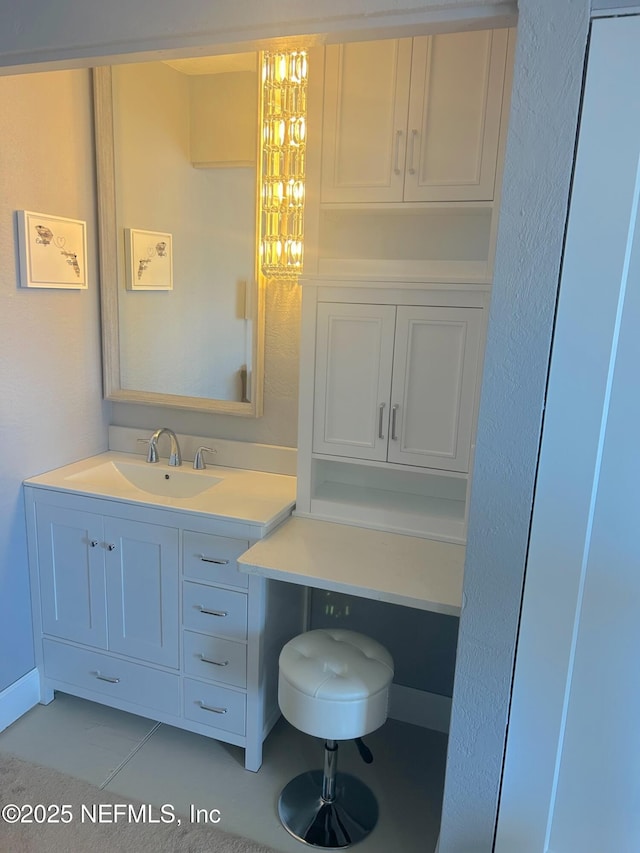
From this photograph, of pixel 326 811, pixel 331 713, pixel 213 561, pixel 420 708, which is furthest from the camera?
pixel 420 708

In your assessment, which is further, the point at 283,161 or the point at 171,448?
the point at 171,448

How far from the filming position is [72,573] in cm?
232

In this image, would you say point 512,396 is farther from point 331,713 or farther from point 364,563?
point 331,713

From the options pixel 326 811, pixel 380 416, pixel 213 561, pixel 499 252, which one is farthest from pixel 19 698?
pixel 499 252

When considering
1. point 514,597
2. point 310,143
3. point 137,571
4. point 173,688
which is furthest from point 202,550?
point 310,143

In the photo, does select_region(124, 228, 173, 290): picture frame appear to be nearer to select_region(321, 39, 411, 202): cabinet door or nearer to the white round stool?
select_region(321, 39, 411, 202): cabinet door

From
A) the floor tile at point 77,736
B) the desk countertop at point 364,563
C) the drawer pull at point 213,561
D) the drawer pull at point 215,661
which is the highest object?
the desk countertop at point 364,563

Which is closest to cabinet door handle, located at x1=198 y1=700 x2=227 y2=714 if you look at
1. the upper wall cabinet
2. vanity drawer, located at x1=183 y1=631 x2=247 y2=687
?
vanity drawer, located at x1=183 y1=631 x2=247 y2=687

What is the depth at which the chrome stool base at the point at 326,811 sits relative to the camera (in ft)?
6.30

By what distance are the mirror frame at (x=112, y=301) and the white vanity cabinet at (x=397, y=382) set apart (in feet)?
1.34

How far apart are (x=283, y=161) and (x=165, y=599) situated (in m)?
1.59

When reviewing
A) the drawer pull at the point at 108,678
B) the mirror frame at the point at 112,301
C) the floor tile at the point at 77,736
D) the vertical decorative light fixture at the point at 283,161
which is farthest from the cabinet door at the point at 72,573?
the vertical decorative light fixture at the point at 283,161

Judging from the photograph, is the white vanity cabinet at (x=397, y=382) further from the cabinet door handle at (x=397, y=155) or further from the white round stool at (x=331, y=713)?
the white round stool at (x=331, y=713)

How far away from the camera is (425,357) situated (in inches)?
77.9
